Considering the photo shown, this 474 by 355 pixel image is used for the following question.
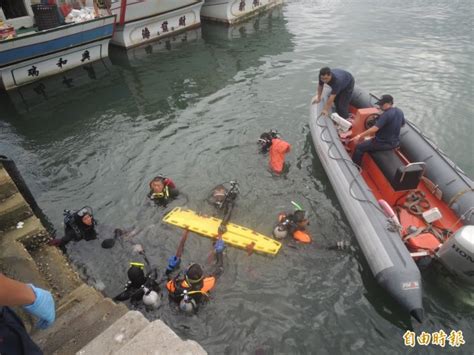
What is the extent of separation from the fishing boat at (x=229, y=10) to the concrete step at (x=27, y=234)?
58.9 feet

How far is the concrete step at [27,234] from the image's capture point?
5141 millimetres

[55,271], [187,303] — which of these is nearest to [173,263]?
[187,303]

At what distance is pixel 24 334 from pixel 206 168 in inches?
240

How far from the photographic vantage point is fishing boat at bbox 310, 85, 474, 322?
15.8 feet

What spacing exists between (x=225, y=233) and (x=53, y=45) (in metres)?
11.1

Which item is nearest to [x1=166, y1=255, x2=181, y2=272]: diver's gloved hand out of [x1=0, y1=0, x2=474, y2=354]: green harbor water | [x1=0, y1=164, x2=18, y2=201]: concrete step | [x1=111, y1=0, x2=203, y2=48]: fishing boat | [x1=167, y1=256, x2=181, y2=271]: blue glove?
[x1=167, y1=256, x2=181, y2=271]: blue glove

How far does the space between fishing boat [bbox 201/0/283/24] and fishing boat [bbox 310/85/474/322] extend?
14844 millimetres

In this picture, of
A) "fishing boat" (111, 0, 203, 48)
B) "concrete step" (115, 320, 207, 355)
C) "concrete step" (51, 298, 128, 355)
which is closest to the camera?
"concrete step" (115, 320, 207, 355)

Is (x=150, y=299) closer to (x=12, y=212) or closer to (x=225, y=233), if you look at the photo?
(x=225, y=233)

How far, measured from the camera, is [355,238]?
625 cm

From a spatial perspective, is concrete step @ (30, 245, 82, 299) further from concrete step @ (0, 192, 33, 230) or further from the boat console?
the boat console

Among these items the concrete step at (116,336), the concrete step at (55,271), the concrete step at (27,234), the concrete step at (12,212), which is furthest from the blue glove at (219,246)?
the concrete step at (12,212)

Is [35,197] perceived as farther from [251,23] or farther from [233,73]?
[251,23]

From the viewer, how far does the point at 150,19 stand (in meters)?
16.7
